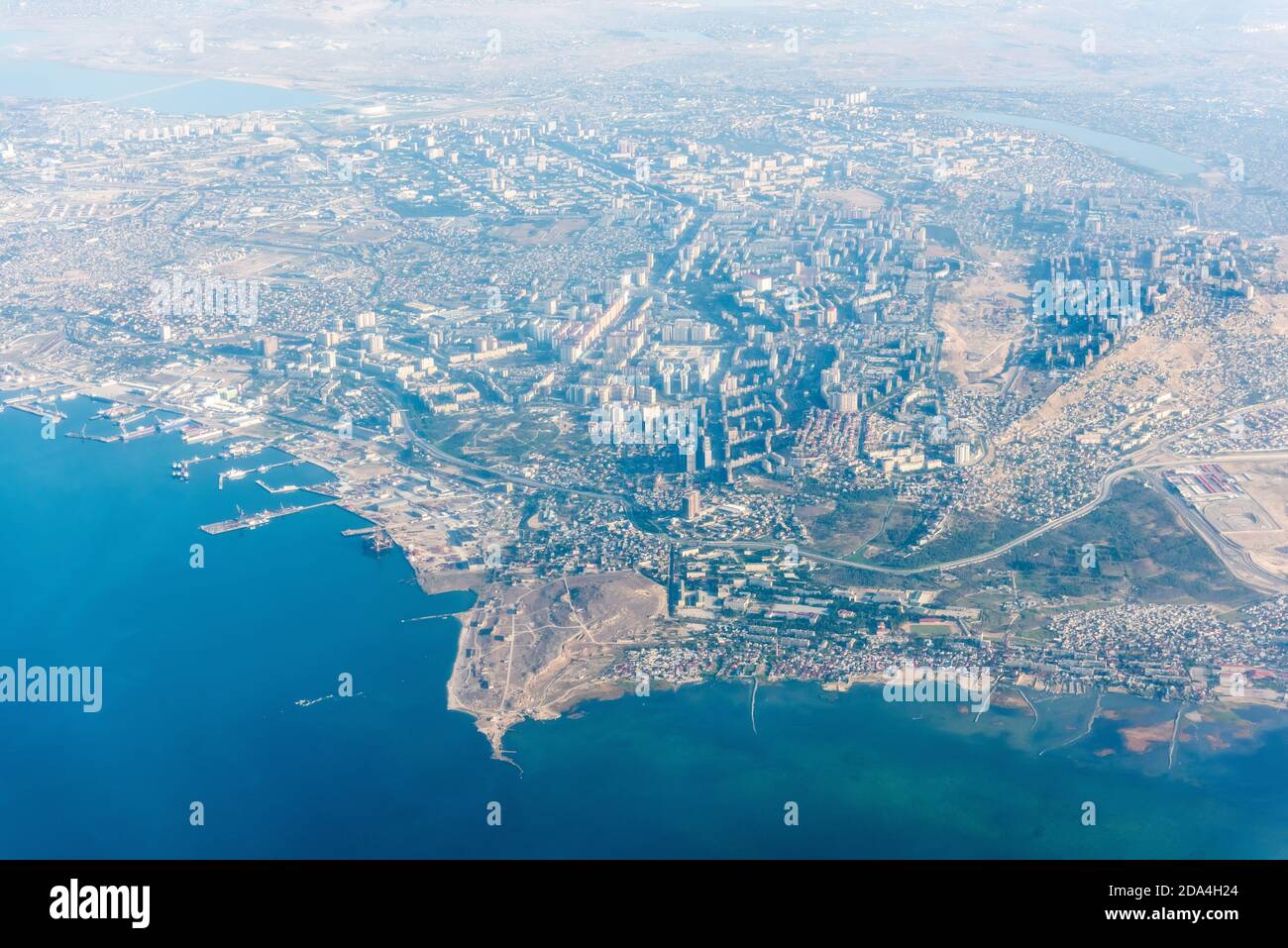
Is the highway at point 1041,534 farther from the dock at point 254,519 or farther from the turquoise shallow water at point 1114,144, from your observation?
the turquoise shallow water at point 1114,144

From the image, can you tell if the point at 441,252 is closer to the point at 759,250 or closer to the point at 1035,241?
the point at 759,250

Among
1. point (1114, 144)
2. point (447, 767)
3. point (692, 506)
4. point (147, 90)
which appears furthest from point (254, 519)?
point (147, 90)

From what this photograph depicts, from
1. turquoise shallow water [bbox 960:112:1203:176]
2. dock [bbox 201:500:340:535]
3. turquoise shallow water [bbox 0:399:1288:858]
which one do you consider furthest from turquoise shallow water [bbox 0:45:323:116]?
turquoise shallow water [bbox 0:399:1288:858]

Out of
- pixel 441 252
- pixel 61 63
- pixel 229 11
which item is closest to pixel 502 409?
pixel 441 252

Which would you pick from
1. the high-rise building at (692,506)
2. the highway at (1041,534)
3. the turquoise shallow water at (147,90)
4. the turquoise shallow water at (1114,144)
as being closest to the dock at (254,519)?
the high-rise building at (692,506)

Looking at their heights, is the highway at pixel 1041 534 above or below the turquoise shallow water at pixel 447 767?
above

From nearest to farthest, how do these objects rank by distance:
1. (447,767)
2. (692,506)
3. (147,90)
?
(447,767) < (692,506) < (147,90)

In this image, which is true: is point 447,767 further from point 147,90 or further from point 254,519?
point 147,90

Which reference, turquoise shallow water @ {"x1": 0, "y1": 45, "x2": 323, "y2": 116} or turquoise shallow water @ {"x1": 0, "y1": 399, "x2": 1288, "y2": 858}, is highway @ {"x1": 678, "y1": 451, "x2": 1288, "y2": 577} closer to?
turquoise shallow water @ {"x1": 0, "y1": 399, "x2": 1288, "y2": 858}

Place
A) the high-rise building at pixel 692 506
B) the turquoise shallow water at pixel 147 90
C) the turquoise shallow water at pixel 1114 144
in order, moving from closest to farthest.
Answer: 1. the high-rise building at pixel 692 506
2. the turquoise shallow water at pixel 1114 144
3. the turquoise shallow water at pixel 147 90
